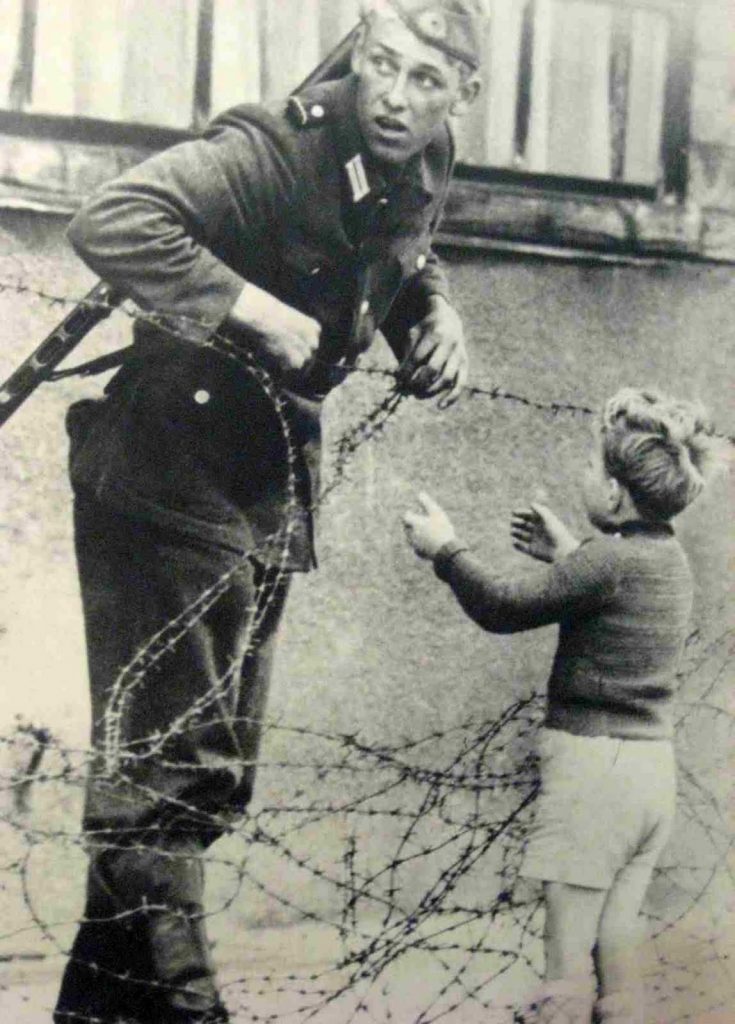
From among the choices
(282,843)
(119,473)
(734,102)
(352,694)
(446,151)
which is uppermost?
(734,102)

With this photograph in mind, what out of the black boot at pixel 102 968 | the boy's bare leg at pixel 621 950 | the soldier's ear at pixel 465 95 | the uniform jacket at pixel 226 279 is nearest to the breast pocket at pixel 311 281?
the uniform jacket at pixel 226 279

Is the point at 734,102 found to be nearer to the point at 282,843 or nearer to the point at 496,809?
the point at 496,809

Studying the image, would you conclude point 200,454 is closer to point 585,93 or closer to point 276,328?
point 276,328

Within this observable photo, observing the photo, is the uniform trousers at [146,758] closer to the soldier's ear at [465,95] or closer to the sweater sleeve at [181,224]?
the sweater sleeve at [181,224]

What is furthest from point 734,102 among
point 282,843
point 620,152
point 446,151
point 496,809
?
point 282,843

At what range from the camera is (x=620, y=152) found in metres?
2.80

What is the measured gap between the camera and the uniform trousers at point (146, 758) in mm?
2361

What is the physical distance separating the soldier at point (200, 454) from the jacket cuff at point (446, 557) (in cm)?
32

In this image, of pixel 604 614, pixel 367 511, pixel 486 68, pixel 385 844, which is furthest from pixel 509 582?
pixel 486 68

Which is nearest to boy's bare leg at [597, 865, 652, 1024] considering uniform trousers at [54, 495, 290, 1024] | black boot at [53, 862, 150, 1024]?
uniform trousers at [54, 495, 290, 1024]

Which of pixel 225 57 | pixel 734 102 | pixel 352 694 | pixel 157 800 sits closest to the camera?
pixel 157 800

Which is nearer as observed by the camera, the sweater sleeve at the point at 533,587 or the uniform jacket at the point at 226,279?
the uniform jacket at the point at 226,279

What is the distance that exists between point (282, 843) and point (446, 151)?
51.4 inches

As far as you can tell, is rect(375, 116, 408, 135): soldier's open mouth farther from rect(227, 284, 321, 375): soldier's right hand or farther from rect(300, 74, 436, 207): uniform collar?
rect(227, 284, 321, 375): soldier's right hand
